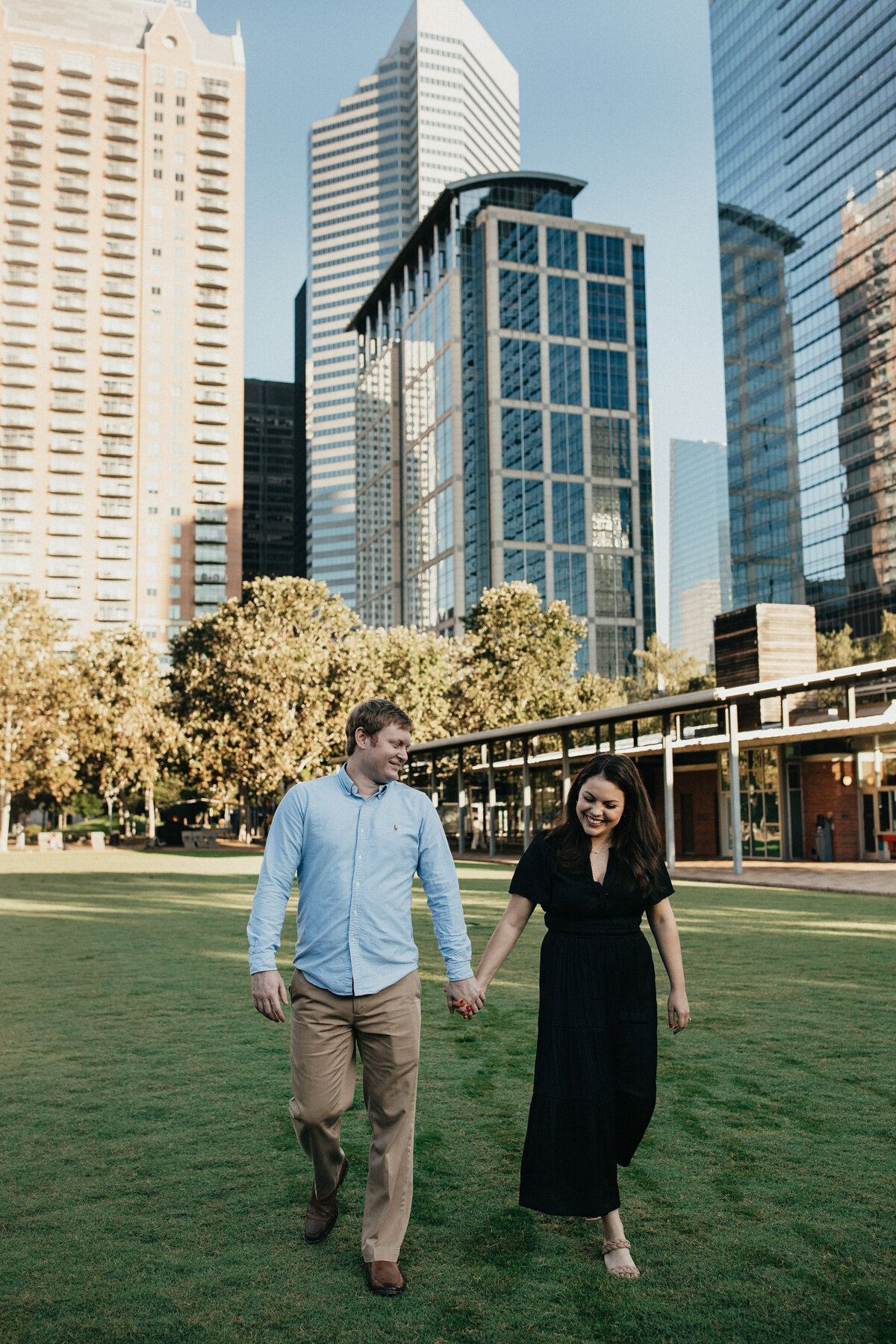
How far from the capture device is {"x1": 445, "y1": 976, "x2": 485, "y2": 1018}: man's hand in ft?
11.2

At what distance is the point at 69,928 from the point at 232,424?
335ft

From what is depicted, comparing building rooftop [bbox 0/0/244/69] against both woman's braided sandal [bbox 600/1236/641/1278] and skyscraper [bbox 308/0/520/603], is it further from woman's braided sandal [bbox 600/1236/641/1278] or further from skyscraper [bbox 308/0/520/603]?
woman's braided sandal [bbox 600/1236/641/1278]

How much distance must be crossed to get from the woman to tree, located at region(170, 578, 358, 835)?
31.6m

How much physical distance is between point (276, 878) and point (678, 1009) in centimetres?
143

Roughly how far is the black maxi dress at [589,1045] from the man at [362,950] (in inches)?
11.4

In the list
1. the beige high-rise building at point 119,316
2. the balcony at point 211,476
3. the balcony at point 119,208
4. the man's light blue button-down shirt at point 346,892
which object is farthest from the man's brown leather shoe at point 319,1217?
the balcony at point 119,208

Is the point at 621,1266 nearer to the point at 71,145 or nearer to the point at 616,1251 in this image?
the point at 616,1251

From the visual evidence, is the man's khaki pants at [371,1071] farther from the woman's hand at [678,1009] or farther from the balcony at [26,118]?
the balcony at [26,118]

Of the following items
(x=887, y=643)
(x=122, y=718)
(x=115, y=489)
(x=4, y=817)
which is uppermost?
(x=115, y=489)

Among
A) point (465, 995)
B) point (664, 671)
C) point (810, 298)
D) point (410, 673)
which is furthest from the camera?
point (810, 298)

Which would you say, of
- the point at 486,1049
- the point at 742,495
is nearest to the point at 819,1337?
the point at 486,1049

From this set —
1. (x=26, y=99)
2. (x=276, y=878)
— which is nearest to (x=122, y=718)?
(x=276, y=878)

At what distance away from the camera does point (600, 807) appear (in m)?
3.45

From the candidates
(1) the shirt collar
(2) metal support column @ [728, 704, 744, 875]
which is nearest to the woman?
(1) the shirt collar
